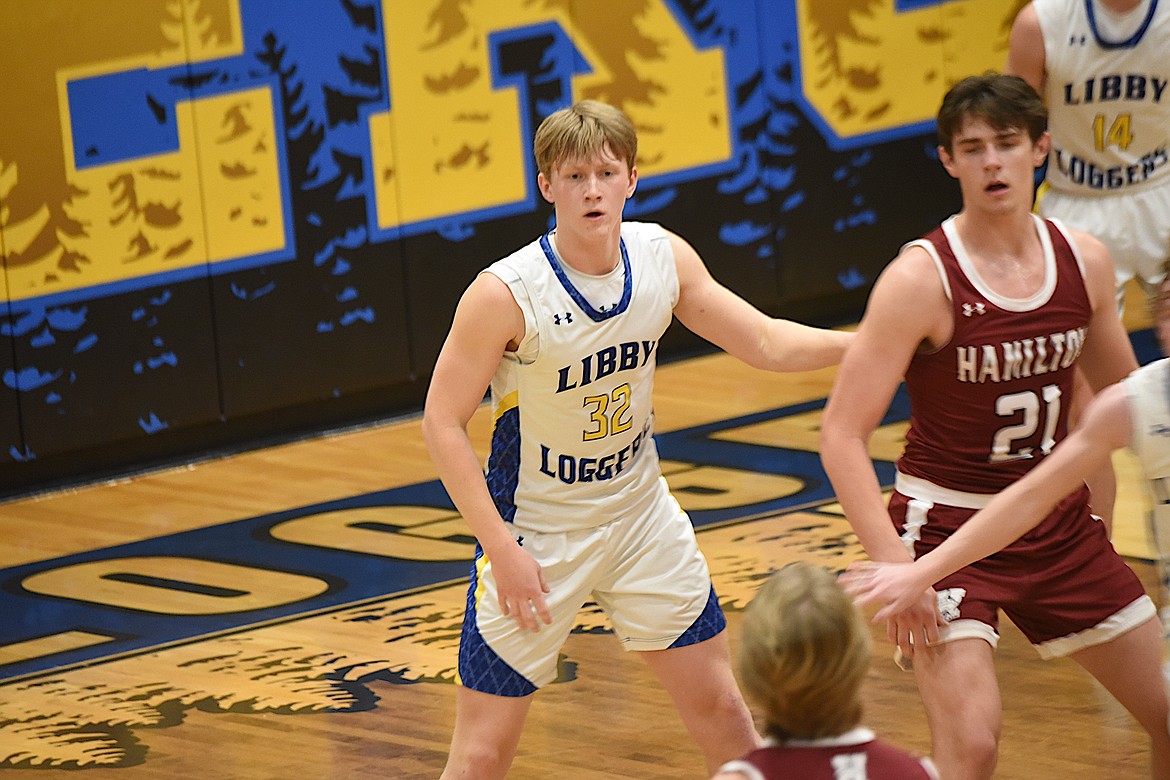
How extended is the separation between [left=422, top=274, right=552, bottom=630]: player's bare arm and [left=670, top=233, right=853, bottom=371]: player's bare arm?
43 cm

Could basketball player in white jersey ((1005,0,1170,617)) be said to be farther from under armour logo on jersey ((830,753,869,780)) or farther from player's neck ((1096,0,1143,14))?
under armour logo on jersey ((830,753,869,780))

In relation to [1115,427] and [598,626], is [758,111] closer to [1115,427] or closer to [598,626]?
[598,626]

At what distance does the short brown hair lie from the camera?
370 cm

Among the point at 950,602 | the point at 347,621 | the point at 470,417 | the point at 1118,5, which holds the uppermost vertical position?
the point at 1118,5

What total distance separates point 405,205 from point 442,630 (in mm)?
3408

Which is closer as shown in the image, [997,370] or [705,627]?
[997,370]

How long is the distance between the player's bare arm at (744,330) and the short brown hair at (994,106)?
51 centimetres

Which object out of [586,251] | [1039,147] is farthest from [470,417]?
[1039,147]

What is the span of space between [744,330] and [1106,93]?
2.03 meters

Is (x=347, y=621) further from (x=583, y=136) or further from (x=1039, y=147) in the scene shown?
(x=1039, y=147)

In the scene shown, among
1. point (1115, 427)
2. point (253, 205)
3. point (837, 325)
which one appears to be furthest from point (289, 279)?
point (1115, 427)

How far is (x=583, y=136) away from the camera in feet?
12.4

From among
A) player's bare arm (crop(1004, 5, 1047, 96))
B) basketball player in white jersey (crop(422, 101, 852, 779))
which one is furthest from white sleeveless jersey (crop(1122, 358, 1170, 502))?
player's bare arm (crop(1004, 5, 1047, 96))

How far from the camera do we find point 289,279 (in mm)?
8898
